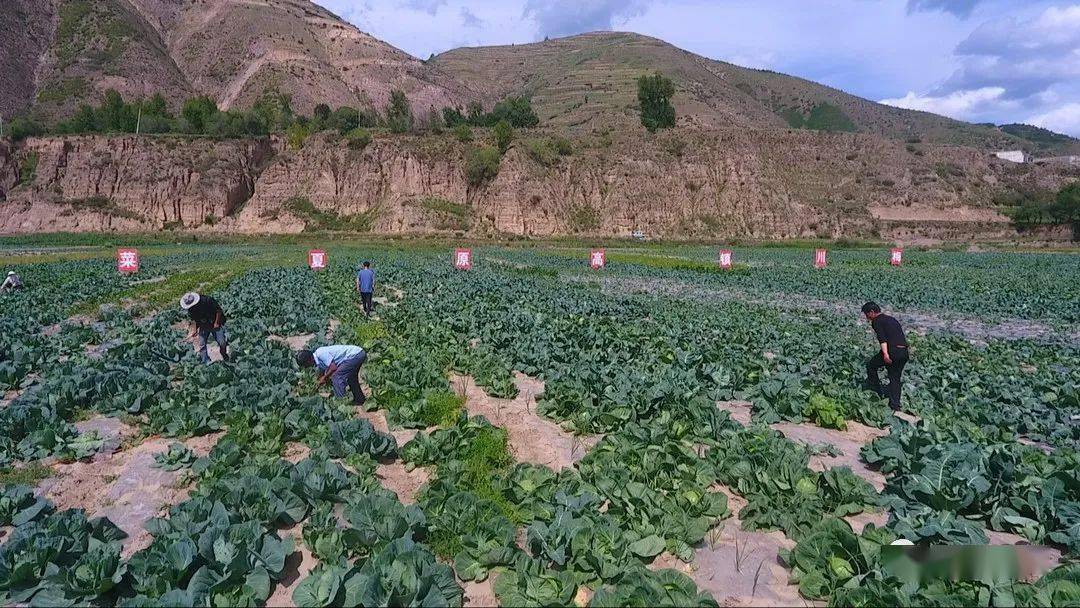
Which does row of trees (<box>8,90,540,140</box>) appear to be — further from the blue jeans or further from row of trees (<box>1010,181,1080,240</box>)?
the blue jeans

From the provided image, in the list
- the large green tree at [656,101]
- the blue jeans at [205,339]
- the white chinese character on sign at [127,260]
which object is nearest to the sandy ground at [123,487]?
the blue jeans at [205,339]

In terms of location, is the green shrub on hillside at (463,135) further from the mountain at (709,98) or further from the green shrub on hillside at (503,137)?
the mountain at (709,98)

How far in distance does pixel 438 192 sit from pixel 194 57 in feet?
293

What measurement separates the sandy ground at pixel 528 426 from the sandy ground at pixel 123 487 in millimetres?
3744

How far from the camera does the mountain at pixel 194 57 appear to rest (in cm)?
11850

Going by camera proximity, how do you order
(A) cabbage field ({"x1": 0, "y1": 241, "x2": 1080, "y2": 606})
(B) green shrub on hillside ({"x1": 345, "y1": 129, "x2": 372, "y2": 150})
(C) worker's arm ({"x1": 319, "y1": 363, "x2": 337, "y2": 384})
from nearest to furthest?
(A) cabbage field ({"x1": 0, "y1": 241, "x2": 1080, "y2": 606})
(C) worker's arm ({"x1": 319, "y1": 363, "x2": 337, "y2": 384})
(B) green shrub on hillside ({"x1": 345, "y1": 129, "x2": 372, "y2": 150})

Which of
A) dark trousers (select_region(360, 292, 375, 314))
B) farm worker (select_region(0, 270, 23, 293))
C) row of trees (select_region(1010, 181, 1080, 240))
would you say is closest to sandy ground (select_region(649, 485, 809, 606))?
dark trousers (select_region(360, 292, 375, 314))

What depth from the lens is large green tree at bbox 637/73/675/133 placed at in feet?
336

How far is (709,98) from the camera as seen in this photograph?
15012cm

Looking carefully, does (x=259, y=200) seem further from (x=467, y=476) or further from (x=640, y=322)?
(x=467, y=476)

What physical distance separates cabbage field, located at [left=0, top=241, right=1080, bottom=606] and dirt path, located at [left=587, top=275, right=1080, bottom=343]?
1.41 meters

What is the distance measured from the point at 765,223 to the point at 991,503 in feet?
260

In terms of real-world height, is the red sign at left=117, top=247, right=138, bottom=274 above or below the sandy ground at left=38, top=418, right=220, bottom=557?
above

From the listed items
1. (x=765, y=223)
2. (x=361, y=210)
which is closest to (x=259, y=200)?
(x=361, y=210)
